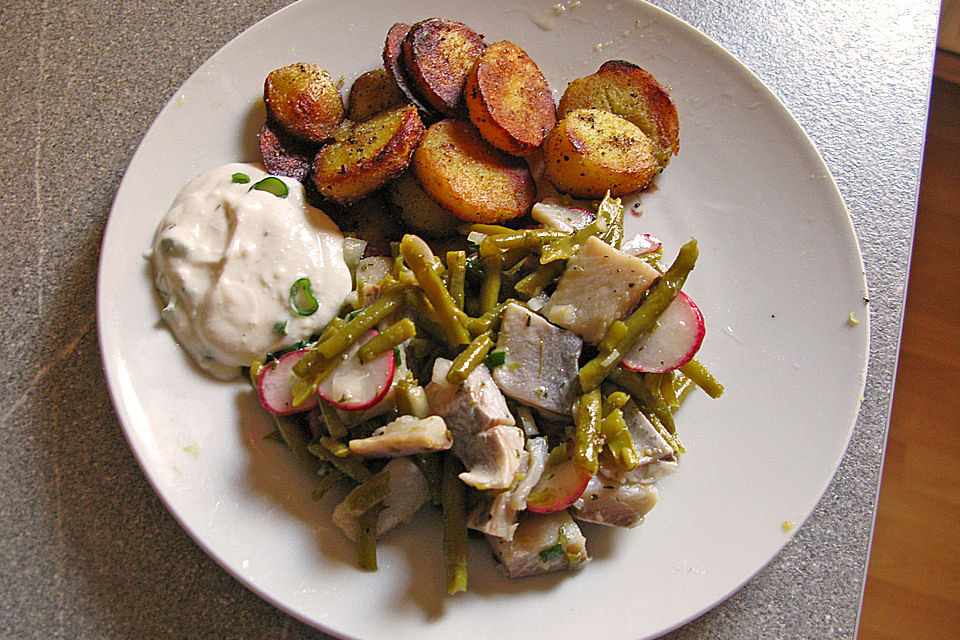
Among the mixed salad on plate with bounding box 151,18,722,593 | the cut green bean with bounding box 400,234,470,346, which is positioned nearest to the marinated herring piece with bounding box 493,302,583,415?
the mixed salad on plate with bounding box 151,18,722,593

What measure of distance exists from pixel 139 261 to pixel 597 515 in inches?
44.5

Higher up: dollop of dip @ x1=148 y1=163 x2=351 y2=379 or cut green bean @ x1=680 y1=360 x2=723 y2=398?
dollop of dip @ x1=148 y1=163 x2=351 y2=379

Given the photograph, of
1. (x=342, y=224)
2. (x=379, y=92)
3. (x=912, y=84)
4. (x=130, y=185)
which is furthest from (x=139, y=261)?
(x=912, y=84)

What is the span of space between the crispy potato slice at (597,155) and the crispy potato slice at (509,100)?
57 millimetres

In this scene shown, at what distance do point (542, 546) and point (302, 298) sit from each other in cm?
73

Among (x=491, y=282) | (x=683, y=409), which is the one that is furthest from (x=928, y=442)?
(x=491, y=282)

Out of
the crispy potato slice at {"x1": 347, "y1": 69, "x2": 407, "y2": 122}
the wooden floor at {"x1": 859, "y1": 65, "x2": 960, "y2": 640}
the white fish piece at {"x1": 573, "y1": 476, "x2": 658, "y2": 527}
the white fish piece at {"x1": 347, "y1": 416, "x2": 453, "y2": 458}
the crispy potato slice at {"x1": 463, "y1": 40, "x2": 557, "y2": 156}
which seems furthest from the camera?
the wooden floor at {"x1": 859, "y1": 65, "x2": 960, "y2": 640}

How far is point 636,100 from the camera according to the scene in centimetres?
184

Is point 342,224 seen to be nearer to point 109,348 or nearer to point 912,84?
point 109,348

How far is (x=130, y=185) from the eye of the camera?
1618 millimetres

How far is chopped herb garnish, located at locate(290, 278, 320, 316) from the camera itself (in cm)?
157

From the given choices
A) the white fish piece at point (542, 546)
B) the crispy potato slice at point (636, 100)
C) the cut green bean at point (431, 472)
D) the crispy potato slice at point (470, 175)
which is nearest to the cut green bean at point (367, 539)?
the cut green bean at point (431, 472)

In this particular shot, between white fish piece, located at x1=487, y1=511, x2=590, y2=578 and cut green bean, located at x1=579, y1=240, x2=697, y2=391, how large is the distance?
0.28 meters

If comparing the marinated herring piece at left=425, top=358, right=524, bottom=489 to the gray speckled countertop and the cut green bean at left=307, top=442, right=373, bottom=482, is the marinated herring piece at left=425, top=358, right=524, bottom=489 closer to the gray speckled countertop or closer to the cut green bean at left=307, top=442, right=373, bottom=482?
the cut green bean at left=307, top=442, right=373, bottom=482
